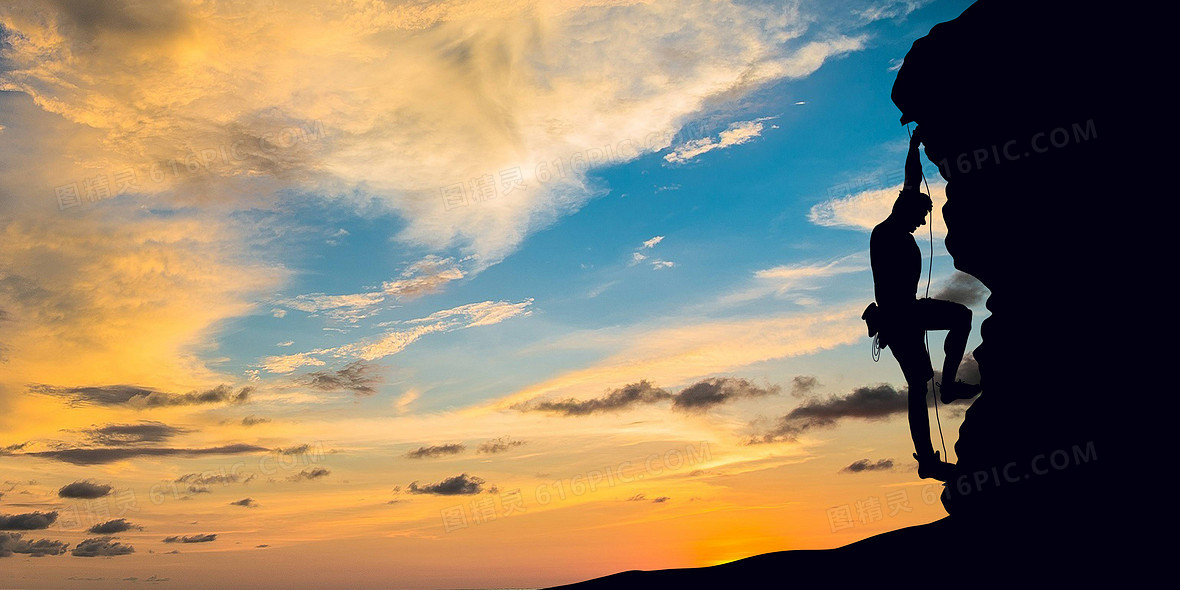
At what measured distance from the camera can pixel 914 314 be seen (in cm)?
1289

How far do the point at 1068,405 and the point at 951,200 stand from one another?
3810 mm

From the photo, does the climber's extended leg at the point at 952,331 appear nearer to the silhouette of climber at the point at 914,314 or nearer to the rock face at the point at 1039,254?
the silhouette of climber at the point at 914,314

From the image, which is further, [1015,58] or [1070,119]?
[1015,58]

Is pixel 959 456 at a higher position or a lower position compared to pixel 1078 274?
lower

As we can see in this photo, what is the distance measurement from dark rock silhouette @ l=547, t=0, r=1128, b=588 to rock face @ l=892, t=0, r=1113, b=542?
20 millimetres

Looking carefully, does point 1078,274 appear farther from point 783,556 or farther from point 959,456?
point 783,556

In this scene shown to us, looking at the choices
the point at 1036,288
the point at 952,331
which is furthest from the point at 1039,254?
the point at 952,331

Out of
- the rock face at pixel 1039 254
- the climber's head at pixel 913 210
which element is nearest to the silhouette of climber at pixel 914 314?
the climber's head at pixel 913 210

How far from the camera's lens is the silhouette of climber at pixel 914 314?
1275 centimetres

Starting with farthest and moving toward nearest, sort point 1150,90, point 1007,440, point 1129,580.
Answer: point 1007,440 < point 1150,90 < point 1129,580

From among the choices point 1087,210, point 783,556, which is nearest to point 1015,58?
point 1087,210

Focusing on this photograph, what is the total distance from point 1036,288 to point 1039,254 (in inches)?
20.0

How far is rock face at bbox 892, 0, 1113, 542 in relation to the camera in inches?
407

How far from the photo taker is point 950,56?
12.6 m
